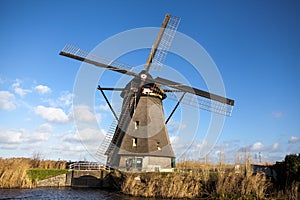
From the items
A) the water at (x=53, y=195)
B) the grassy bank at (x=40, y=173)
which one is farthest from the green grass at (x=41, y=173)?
the water at (x=53, y=195)

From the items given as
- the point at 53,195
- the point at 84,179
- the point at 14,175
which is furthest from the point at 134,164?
the point at 14,175

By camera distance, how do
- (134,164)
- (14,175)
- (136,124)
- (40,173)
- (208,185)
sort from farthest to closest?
(40,173) → (136,124) → (134,164) → (14,175) → (208,185)

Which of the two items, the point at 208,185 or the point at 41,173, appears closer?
the point at 208,185

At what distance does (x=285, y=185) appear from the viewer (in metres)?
12.9

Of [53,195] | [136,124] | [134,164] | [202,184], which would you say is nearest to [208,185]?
[202,184]

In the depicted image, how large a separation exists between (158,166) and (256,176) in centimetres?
772

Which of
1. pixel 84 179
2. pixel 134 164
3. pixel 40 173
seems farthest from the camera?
pixel 84 179

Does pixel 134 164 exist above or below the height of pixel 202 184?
above

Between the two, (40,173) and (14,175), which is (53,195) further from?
(40,173)

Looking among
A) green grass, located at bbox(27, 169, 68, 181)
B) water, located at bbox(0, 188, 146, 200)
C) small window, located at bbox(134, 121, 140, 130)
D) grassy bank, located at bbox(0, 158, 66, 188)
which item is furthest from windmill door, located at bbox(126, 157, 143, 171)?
grassy bank, located at bbox(0, 158, 66, 188)

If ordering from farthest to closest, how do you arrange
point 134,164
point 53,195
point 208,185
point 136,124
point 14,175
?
1. point 136,124
2. point 134,164
3. point 14,175
4. point 53,195
5. point 208,185

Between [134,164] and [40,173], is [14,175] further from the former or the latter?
[134,164]

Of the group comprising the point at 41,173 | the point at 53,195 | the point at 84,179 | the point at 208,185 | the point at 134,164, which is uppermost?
the point at 134,164

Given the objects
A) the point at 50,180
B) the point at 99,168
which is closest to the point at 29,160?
the point at 50,180
